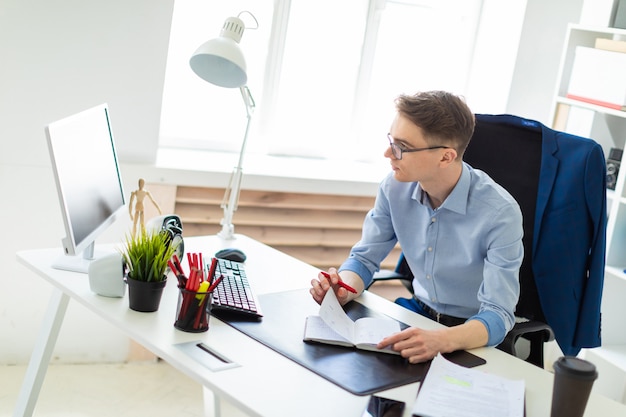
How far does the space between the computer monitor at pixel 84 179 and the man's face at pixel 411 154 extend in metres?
0.78

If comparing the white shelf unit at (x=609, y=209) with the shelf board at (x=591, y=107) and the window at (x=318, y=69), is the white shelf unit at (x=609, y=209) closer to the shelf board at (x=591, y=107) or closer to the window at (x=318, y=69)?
the shelf board at (x=591, y=107)

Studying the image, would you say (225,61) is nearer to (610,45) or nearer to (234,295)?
(234,295)

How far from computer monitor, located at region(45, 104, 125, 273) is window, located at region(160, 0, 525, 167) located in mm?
1250

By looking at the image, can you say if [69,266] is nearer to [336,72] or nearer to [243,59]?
[243,59]

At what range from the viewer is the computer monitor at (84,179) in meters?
1.77

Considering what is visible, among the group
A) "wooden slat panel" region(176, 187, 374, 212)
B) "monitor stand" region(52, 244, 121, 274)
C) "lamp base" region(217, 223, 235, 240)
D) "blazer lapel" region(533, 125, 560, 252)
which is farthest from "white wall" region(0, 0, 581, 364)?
"blazer lapel" region(533, 125, 560, 252)

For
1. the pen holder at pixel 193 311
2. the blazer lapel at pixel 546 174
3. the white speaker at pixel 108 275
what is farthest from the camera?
the blazer lapel at pixel 546 174

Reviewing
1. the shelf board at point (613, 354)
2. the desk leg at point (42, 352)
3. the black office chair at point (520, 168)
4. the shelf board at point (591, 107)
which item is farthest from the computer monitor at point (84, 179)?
the shelf board at point (613, 354)

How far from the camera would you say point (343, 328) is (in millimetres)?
1840

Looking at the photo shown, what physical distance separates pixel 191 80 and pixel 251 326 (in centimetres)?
184

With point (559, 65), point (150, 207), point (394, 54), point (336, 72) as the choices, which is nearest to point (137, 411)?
point (150, 207)

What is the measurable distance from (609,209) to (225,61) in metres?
1.89

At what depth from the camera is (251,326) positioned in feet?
5.97

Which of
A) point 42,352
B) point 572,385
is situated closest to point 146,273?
point 42,352
